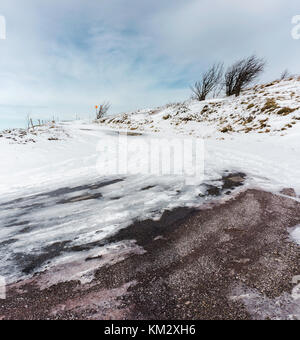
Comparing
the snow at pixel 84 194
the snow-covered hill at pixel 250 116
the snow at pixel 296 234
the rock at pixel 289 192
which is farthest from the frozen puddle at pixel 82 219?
the snow-covered hill at pixel 250 116

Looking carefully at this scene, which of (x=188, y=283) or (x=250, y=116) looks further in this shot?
(x=250, y=116)

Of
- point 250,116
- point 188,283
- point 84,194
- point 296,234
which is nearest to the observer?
point 188,283

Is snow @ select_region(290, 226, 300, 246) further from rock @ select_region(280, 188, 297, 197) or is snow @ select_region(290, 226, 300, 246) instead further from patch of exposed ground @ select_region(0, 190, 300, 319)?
rock @ select_region(280, 188, 297, 197)

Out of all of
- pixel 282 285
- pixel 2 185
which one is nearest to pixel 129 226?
pixel 282 285

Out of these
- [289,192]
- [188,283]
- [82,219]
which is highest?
[289,192]

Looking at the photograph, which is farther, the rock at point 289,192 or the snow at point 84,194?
the rock at point 289,192

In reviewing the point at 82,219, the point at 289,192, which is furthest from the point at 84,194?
the point at 289,192

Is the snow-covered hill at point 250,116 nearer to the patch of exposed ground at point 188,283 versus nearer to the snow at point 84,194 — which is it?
the snow at point 84,194

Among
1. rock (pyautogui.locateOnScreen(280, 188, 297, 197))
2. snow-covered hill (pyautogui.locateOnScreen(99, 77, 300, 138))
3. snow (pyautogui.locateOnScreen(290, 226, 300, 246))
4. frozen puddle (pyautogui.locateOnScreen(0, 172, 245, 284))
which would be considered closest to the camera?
frozen puddle (pyautogui.locateOnScreen(0, 172, 245, 284))

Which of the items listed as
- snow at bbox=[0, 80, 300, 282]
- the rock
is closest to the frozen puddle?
snow at bbox=[0, 80, 300, 282]

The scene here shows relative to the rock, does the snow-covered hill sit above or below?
above

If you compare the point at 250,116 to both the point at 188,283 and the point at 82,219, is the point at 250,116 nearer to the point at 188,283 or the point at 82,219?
the point at 82,219

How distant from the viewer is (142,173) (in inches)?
189

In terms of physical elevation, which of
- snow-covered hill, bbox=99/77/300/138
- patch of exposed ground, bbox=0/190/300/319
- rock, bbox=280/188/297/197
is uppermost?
snow-covered hill, bbox=99/77/300/138
